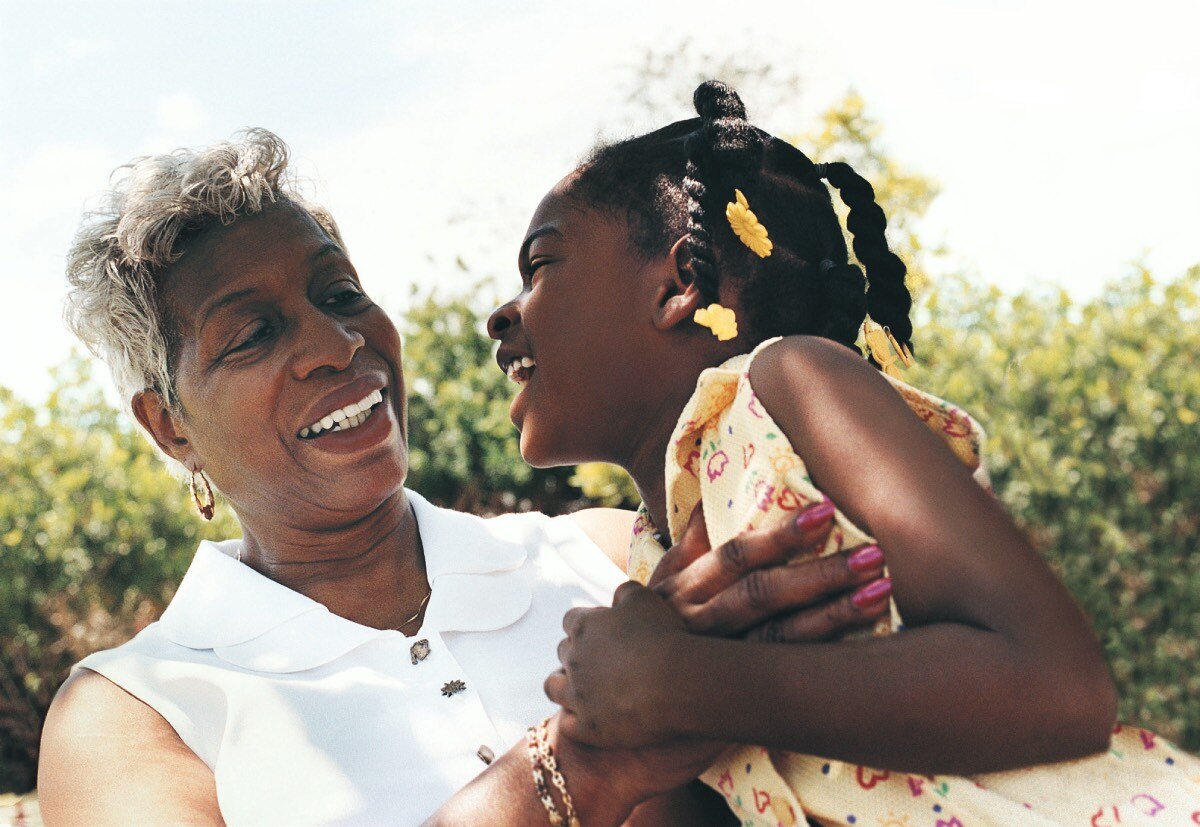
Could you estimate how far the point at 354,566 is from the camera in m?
3.25

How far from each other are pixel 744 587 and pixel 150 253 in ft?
6.63

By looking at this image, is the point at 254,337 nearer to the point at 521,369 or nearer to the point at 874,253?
the point at 521,369

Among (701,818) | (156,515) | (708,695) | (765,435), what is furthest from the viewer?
(156,515)

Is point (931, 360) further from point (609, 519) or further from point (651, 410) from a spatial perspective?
point (651, 410)

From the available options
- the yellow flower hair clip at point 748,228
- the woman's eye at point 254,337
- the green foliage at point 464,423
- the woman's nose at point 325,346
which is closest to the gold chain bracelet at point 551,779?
the yellow flower hair clip at point 748,228

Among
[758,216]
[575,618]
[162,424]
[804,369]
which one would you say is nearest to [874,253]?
[758,216]

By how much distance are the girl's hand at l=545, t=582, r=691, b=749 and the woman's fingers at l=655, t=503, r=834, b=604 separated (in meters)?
0.06

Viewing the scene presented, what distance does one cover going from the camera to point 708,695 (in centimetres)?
191

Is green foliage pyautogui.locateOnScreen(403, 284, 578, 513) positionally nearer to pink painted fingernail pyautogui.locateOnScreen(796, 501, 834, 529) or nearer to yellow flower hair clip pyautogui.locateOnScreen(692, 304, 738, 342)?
yellow flower hair clip pyautogui.locateOnScreen(692, 304, 738, 342)

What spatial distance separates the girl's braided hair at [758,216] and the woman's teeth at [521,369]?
40 centimetres

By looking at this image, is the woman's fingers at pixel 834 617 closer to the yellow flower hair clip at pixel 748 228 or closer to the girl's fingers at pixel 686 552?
the girl's fingers at pixel 686 552

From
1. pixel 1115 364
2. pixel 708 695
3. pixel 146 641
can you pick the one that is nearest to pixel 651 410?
pixel 708 695

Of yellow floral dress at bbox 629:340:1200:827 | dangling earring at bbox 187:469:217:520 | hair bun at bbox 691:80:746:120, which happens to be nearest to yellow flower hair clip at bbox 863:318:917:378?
yellow floral dress at bbox 629:340:1200:827

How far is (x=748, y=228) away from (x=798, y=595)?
0.94m
